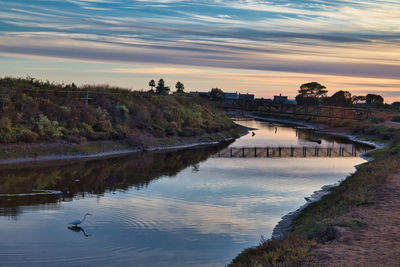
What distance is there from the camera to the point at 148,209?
26109mm

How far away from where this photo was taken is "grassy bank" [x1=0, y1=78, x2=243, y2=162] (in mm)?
45156

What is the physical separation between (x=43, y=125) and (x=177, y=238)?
30591 millimetres

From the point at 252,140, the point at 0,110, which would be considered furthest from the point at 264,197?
the point at 252,140

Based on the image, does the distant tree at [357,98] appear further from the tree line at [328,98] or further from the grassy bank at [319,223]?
the grassy bank at [319,223]

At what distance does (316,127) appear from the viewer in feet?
360

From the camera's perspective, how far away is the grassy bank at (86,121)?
45.2 m

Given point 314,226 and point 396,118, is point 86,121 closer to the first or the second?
point 314,226

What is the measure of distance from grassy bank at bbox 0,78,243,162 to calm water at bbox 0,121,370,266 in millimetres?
5052

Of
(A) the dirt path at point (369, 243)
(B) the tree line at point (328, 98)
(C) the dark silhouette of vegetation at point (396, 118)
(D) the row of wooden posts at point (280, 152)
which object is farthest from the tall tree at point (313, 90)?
(A) the dirt path at point (369, 243)

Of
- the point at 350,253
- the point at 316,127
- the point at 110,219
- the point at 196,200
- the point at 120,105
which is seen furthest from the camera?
the point at 316,127

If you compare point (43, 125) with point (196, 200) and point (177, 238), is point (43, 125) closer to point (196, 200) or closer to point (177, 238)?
point (196, 200)

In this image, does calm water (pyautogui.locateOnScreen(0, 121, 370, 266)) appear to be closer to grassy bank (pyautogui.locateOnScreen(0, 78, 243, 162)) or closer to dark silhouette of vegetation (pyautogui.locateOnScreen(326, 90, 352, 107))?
grassy bank (pyautogui.locateOnScreen(0, 78, 243, 162))

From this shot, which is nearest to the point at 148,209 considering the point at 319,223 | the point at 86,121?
the point at 319,223

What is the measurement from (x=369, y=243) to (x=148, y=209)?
507 inches
